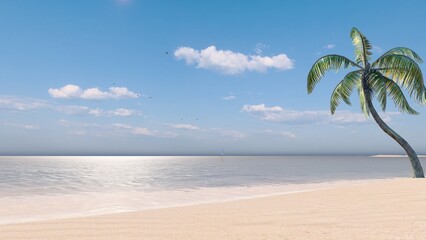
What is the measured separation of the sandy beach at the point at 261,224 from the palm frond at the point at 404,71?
12.1 meters

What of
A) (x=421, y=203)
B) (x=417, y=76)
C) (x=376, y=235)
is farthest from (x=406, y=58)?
(x=376, y=235)

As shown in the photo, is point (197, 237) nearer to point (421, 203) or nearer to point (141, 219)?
point (141, 219)

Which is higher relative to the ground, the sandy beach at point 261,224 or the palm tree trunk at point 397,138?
the palm tree trunk at point 397,138

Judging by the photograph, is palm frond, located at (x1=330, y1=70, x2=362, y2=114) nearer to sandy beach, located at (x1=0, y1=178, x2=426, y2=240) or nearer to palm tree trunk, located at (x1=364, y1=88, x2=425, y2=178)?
palm tree trunk, located at (x1=364, y1=88, x2=425, y2=178)

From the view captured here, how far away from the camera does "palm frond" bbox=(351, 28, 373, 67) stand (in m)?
20.4

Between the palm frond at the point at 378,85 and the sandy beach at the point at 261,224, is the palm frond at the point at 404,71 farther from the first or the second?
the sandy beach at the point at 261,224

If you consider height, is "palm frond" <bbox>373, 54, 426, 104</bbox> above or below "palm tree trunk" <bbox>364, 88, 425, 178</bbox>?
above

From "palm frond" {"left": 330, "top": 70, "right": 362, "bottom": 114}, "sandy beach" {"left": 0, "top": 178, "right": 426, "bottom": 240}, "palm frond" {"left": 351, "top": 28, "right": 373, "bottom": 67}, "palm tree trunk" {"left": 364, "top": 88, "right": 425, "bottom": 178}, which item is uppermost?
"palm frond" {"left": 351, "top": 28, "right": 373, "bottom": 67}

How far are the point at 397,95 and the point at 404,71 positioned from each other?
1441mm

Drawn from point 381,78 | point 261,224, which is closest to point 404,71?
point 381,78

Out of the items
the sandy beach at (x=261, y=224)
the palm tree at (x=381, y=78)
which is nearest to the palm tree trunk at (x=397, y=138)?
the palm tree at (x=381, y=78)

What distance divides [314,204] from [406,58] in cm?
1380

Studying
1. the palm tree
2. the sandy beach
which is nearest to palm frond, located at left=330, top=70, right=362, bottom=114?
the palm tree

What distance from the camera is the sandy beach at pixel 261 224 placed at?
6102mm
